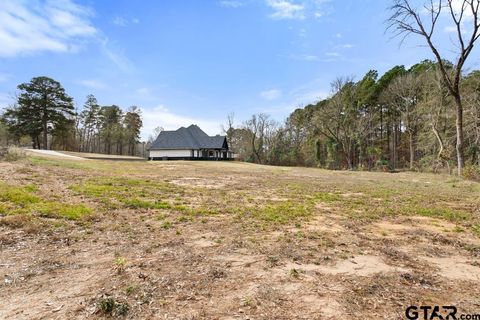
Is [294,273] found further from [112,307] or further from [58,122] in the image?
[58,122]

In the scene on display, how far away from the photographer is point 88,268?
295 centimetres

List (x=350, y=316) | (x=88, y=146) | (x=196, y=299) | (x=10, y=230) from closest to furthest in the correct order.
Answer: (x=350, y=316) → (x=196, y=299) → (x=10, y=230) → (x=88, y=146)

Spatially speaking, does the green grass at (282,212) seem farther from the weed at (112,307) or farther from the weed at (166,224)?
the weed at (112,307)

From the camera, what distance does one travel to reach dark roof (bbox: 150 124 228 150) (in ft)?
124

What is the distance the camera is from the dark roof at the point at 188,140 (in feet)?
124

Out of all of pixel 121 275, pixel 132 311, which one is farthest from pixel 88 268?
pixel 132 311

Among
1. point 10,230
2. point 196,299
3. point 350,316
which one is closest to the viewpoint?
point 350,316

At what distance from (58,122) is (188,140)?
57.2 ft

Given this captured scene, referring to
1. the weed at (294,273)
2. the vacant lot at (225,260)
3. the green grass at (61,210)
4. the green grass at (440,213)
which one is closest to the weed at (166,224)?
the vacant lot at (225,260)

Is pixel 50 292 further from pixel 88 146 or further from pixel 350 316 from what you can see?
pixel 88 146

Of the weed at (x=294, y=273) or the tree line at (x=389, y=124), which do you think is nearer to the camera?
the weed at (x=294, y=273)

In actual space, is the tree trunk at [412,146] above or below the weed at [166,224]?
above

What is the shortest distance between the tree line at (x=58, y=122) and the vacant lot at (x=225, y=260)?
3371 centimetres

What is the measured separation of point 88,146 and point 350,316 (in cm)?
5347
